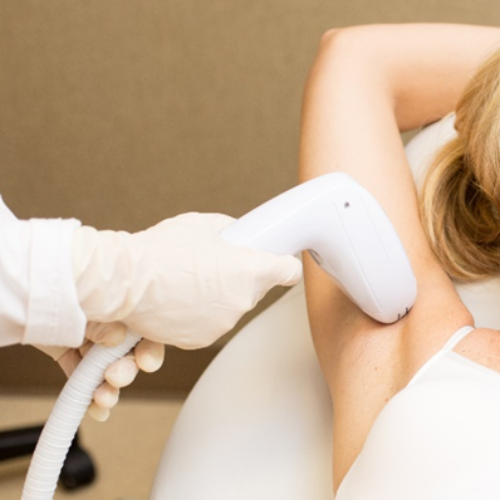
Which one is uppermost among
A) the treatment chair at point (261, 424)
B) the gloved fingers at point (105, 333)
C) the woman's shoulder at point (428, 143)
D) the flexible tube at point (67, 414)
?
the woman's shoulder at point (428, 143)

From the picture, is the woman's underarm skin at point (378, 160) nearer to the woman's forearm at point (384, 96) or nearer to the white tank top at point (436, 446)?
the woman's forearm at point (384, 96)

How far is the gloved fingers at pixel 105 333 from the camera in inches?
30.9

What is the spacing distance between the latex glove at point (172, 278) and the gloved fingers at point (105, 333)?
0.02 metres

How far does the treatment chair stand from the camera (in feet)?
3.17

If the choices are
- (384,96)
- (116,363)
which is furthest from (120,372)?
(384,96)

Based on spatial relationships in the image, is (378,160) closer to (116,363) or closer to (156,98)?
(116,363)

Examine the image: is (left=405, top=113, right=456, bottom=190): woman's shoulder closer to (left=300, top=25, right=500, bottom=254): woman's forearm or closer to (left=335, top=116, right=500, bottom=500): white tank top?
(left=300, top=25, right=500, bottom=254): woman's forearm

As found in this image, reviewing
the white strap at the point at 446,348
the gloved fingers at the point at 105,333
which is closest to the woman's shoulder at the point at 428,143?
the white strap at the point at 446,348

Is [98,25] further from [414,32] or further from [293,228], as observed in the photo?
[293,228]

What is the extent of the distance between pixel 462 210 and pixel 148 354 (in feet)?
1.70

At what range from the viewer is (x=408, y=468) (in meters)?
0.72

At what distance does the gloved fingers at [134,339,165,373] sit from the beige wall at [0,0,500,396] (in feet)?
Answer: 3.48

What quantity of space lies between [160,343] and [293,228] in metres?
0.19

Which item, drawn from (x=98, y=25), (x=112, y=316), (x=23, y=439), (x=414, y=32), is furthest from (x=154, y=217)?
(x=112, y=316)
